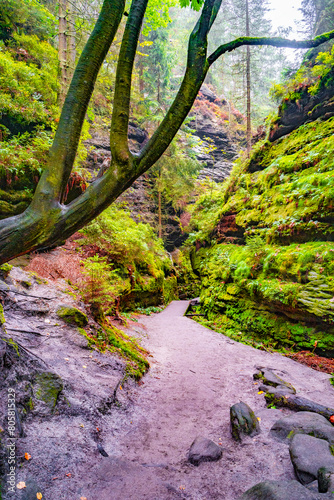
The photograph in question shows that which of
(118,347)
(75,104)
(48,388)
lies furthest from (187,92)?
(118,347)

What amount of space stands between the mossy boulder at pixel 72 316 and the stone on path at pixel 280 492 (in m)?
3.68

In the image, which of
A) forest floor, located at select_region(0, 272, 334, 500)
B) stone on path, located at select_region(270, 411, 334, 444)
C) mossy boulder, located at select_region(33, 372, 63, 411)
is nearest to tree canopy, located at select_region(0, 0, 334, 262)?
mossy boulder, located at select_region(33, 372, 63, 411)

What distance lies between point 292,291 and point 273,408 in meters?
3.86

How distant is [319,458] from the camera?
2.24m

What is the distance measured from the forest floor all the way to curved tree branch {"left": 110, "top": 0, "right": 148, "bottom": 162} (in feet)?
A: 9.93

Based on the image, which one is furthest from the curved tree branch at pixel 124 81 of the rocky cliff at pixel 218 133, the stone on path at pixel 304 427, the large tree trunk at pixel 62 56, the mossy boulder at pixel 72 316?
the rocky cliff at pixel 218 133

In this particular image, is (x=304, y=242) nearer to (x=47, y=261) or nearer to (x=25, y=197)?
(x=47, y=261)

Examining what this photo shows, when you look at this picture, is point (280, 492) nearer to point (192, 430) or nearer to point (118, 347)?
point (192, 430)

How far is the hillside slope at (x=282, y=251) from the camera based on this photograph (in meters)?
6.52

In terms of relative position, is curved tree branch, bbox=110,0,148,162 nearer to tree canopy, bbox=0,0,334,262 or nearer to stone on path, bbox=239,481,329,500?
tree canopy, bbox=0,0,334,262

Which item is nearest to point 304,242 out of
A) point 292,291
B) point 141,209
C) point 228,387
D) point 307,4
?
point 292,291

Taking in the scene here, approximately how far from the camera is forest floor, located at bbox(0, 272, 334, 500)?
87.4 inches

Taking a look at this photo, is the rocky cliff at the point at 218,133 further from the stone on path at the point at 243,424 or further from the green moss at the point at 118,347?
the stone on path at the point at 243,424

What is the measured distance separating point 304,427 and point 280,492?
1368mm
